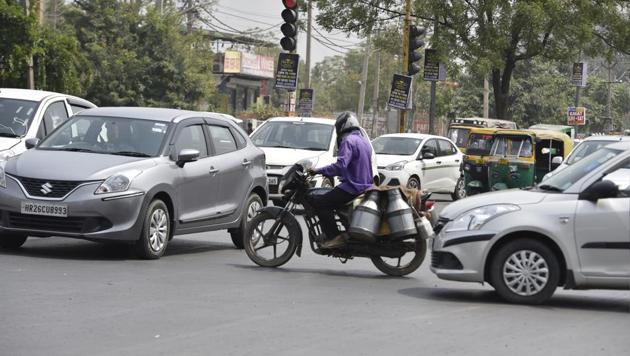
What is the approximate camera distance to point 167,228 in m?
13.1

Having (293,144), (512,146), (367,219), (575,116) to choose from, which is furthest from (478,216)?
(575,116)

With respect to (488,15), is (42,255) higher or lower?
lower

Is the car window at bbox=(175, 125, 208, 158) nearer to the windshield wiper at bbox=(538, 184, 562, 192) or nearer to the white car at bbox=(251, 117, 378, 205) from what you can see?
the windshield wiper at bbox=(538, 184, 562, 192)

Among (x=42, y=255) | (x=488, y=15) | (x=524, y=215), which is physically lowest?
(x=42, y=255)

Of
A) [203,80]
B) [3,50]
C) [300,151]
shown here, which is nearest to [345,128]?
[300,151]

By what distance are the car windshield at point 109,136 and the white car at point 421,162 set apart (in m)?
12.3

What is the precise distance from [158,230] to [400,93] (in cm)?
1804

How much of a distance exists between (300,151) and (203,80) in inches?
1705

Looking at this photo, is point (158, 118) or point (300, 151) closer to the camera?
point (158, 118)

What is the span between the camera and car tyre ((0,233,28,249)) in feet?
42.9

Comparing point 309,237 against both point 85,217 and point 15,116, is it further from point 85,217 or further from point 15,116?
point 15,116

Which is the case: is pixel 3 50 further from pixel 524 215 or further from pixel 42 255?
pixel 524 215

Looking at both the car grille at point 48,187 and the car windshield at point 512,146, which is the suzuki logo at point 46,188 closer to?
the car grille at point 48,187

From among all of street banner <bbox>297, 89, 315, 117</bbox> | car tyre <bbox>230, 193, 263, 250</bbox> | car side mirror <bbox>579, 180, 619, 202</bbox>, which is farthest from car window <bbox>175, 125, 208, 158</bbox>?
street banner <bbox>297, 89, 315, 117</bbox>
